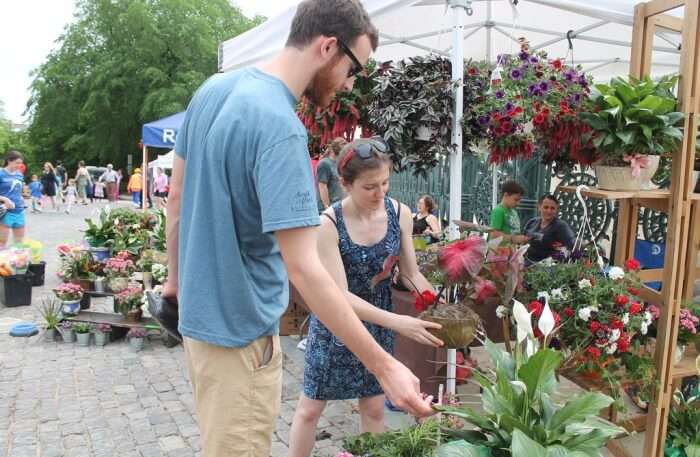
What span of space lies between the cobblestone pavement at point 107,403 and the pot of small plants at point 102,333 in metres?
0.06

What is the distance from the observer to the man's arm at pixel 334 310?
4.32ft

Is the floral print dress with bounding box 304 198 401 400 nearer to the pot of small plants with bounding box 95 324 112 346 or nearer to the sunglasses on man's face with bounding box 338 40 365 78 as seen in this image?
the sunglasses on man's face with bounding box 338 40 365 78

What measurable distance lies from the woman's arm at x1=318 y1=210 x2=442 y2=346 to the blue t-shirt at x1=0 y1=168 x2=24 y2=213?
7.57m

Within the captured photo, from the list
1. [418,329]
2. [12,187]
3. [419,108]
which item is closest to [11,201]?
[12,187]

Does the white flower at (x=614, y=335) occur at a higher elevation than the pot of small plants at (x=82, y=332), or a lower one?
higher

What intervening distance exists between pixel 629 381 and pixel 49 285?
7.24 meters

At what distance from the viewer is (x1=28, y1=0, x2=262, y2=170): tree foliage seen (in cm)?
2781

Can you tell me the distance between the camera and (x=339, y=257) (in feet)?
7.75

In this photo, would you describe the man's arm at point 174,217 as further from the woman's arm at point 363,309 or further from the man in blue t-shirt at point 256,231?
the woman's arm at point 363,309

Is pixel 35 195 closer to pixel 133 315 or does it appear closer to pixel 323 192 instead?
pixel 133 315

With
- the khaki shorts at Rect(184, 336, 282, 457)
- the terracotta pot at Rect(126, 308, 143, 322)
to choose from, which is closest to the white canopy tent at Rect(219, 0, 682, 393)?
the khaki shorts at Rect(184, 336, 282, 457)

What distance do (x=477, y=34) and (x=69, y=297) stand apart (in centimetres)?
463

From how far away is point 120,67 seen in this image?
2820cm

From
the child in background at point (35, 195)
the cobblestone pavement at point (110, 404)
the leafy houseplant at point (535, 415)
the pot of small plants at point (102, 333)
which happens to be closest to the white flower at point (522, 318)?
the leafy houseplant at point (535, 415)
